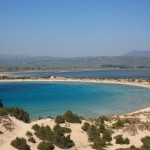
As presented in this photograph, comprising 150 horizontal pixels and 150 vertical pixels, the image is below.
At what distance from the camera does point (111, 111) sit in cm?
5938

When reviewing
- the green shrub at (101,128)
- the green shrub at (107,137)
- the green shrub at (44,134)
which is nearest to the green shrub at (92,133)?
the green shrub at (107,137)

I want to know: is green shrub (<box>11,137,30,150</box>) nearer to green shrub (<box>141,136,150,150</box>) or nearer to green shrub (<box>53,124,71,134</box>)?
green shrub (<box>53,124,71,134</box>)

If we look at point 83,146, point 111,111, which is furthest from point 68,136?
point 111,111

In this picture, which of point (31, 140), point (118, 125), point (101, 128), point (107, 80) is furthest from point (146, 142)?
point (107, 80)

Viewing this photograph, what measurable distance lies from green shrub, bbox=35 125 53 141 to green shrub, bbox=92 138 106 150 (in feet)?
11.8

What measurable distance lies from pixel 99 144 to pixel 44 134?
4.60 m

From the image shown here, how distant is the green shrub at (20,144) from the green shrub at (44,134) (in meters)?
2.25

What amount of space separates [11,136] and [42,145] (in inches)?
126

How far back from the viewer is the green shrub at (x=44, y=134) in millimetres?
27438

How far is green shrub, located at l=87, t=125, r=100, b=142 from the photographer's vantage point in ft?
95.0

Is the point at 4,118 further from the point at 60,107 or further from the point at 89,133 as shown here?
the point at 60,107

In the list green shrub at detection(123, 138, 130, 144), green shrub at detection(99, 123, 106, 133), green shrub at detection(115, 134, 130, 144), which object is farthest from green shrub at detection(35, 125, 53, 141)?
green shrub at detection(123, 138, 130, 144)

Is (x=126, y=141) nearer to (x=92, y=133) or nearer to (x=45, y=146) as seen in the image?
(x=92, y=133)

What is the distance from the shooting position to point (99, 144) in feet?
89.8
